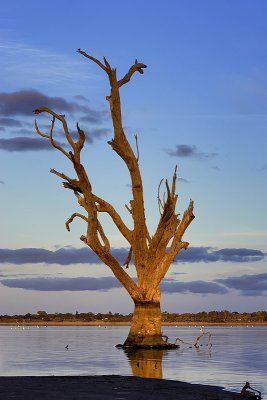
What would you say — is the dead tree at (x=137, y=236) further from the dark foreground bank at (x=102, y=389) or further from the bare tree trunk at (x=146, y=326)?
the dark foreground bank at (x=102, y=389)

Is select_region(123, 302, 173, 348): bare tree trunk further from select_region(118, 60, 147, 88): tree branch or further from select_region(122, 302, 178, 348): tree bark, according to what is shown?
select_region(118, 60, 147, 88): tree branch

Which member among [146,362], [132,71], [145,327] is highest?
[132,71]

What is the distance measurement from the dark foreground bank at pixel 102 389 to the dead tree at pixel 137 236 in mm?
23819

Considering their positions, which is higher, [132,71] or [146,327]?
[132,71]

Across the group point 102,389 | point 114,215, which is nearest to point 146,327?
point 114,215

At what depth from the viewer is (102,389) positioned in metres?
21.3

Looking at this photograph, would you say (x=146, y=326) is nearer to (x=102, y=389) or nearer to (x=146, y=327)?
(x=146, y=327)

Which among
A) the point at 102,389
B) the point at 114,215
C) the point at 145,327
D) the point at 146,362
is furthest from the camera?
the point at 114,215

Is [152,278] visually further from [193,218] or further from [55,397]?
[55,397]

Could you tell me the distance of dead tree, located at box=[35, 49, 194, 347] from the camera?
4850 cm

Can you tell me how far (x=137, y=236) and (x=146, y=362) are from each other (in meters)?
12.9

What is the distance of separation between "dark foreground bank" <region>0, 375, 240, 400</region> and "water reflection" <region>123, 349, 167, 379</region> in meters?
6.09

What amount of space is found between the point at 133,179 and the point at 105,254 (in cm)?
482

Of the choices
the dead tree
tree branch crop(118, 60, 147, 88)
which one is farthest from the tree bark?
tree branch crop(118, 60, 147, 88)
